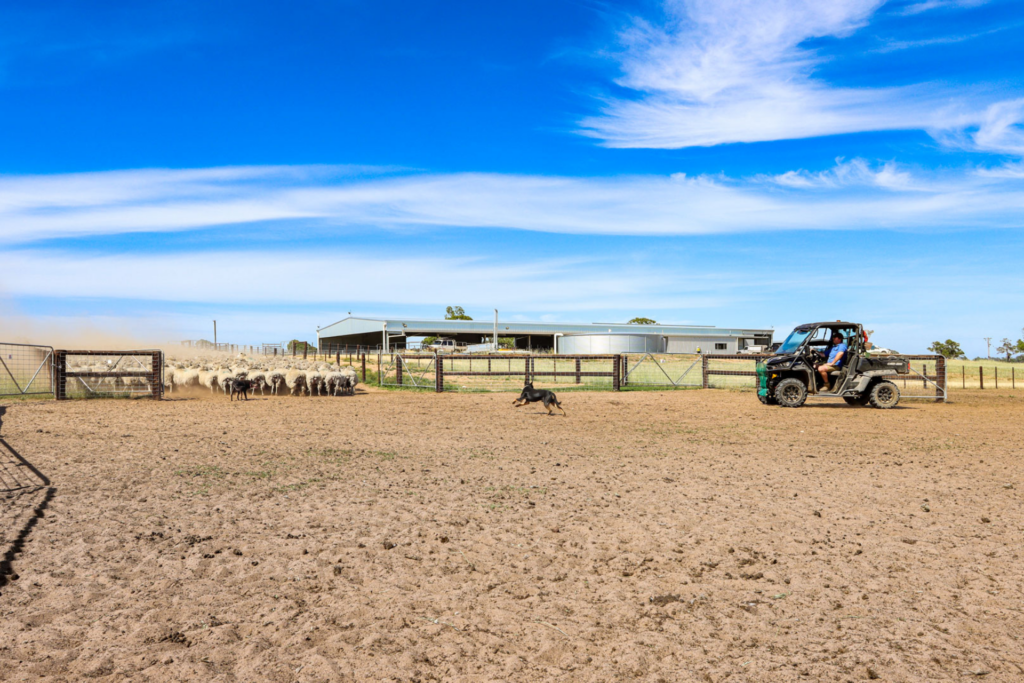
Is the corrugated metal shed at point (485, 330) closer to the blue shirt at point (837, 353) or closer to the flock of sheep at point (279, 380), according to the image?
the flock of sheep at point (279, 380)

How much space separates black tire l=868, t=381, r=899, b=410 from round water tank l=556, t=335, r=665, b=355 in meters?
46.5

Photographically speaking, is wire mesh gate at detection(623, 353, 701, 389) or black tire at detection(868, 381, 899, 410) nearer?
black tire at detection(868, 381, 899, 410)

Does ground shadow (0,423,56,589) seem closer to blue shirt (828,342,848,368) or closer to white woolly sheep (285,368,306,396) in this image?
white woolly sheep (285,368,306,396)

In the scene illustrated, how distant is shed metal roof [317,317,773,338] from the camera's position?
66312 millimetres

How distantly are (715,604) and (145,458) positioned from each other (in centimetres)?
801

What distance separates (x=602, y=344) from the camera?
67062 millimetres

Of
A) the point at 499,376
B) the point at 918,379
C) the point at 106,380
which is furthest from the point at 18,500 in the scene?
the point at 918,379

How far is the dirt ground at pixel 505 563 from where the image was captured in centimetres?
392

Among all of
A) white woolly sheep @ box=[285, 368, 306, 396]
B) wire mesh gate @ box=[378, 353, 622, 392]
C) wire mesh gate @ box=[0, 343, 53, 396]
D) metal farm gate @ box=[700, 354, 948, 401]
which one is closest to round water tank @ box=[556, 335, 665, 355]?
wire mesh gate @ box=[378, 353, 622, 392]

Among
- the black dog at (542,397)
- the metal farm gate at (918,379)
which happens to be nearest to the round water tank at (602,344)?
the metal farm gate at (918,379)

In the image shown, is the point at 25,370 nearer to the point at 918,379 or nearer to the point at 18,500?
the point at 18,500

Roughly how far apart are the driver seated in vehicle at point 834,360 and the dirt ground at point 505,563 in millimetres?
7765

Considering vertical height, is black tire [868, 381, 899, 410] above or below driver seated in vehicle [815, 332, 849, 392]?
below

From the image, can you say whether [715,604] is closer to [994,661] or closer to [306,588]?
[994,661]
